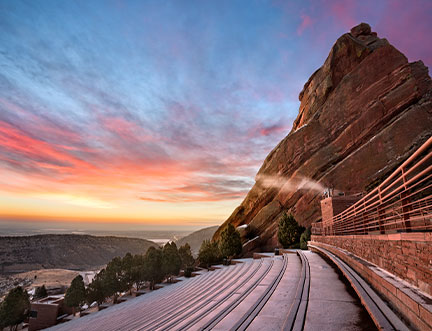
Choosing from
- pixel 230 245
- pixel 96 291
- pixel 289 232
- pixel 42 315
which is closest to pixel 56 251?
pixel 96 291

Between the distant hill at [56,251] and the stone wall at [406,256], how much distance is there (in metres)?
136

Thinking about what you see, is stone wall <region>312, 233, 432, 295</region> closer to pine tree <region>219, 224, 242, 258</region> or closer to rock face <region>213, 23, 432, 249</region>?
pine tree <region>219, 224, 242, 258</region>

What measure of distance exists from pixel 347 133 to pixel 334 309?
40.3m

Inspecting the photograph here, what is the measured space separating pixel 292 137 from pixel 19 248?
140 metres

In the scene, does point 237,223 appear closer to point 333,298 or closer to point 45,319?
point 45,319

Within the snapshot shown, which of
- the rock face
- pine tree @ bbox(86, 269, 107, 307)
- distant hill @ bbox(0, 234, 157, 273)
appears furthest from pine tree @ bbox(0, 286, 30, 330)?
distant hill @ bbox(0, 234, 157, 273)

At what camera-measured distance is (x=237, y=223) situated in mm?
46062

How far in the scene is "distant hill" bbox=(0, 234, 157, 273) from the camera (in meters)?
106

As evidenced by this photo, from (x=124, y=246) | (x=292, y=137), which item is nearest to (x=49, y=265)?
(x=124, y=246)

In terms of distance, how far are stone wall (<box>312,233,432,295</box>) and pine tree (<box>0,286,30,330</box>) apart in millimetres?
40430

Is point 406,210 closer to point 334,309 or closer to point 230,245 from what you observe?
point 334,309

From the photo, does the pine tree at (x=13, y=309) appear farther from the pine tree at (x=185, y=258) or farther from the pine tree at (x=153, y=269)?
the pine tree at (x=185, y=258)

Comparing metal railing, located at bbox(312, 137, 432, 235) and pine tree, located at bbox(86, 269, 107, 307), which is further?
pine tree, located at bbox(86, 269, 107, 307)

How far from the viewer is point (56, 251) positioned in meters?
123
